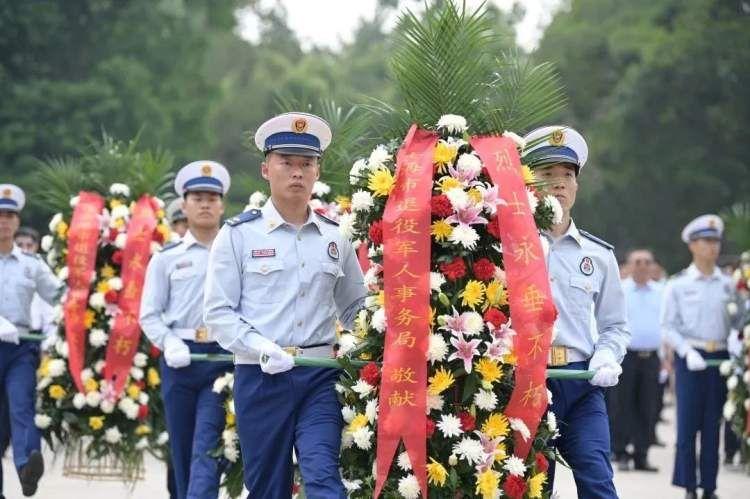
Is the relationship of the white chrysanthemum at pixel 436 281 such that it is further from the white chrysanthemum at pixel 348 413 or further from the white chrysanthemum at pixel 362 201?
the white chrysanthemum at pixel 348 413

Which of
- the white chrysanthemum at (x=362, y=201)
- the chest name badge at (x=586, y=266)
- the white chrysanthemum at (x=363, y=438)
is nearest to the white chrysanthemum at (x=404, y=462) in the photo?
the white chrysanthemum at (x=363, y=438)

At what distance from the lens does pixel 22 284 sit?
11.0m

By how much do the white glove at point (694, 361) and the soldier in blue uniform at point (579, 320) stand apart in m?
4.31

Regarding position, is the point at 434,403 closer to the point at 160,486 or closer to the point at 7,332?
the point at 7,332

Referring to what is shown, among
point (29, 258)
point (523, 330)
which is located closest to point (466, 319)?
point (523, 330)

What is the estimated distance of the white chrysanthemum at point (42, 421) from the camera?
10953 millimetres

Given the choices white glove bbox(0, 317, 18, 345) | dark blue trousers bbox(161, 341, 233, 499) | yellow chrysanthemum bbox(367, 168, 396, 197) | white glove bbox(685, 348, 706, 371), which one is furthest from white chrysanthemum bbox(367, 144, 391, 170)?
white glove bbox(685, 348, 706, 371)

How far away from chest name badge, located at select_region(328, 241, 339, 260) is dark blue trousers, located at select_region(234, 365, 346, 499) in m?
0.58

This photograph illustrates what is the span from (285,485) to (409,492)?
0.68 meters

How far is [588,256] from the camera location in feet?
23.9

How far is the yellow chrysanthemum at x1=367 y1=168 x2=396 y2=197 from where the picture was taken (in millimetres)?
6621

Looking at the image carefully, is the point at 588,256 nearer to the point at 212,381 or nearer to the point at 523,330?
the point at 523,330

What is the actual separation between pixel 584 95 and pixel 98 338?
30503 millimetres

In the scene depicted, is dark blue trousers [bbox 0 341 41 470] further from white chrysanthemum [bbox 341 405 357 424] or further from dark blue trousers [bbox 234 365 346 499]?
white chrysanthemum [bbox 341 405 357 424]
